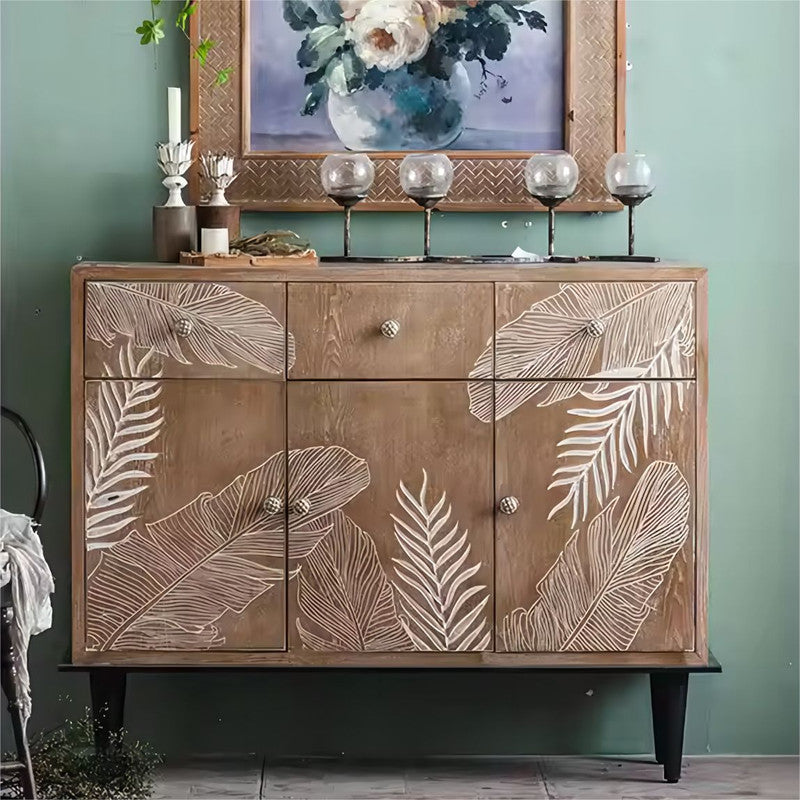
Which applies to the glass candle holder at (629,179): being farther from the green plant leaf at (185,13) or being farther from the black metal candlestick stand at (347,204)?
the green plant leaf at (185,13)

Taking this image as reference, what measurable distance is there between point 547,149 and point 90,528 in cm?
128

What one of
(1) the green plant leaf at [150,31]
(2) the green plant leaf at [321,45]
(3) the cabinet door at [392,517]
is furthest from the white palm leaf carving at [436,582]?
(1) the green plant leaf at [150,31]

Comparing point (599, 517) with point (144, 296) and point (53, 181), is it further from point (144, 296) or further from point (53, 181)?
point (53, 181)

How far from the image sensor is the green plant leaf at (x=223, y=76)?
8.86 feet

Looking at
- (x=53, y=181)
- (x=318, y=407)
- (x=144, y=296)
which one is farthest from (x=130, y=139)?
(x=318, y=407)

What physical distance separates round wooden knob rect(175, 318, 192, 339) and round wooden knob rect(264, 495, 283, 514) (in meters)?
0.36

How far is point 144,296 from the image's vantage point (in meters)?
2.39

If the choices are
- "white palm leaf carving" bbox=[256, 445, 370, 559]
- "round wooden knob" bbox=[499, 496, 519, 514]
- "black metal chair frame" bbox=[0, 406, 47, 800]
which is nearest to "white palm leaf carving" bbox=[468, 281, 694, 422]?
"round wooden knob" bbox=[499, 496, 519, 514]

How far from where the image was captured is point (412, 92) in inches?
108

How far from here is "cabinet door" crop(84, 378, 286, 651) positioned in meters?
2.41

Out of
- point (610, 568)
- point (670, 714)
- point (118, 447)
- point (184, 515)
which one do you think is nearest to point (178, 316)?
point (118, 447)

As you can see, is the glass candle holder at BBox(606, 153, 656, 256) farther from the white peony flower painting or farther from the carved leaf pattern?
the carved leaf pattern

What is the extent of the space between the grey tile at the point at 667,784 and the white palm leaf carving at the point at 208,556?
798 mm

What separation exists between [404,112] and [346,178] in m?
0.26
